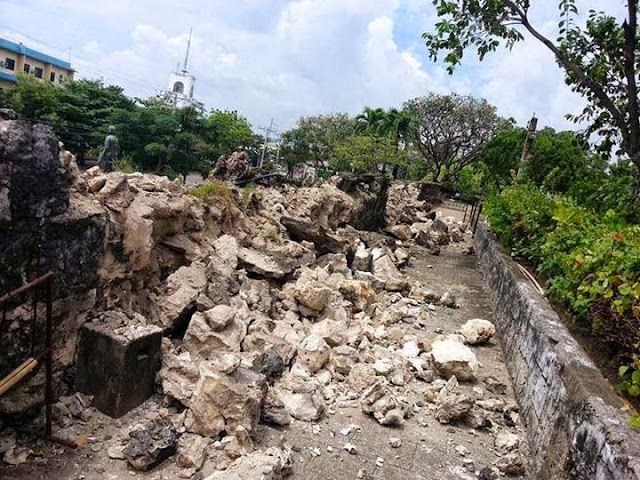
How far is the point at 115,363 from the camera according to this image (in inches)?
137

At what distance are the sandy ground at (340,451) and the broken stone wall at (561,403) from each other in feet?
1.30

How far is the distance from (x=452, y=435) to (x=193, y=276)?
9.21 ft

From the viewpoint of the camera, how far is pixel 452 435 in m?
3.94

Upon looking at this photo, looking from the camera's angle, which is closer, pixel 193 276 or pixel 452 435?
pixel 452 435

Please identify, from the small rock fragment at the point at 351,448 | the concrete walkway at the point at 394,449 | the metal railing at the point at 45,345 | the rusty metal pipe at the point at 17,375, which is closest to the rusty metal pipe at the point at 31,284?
the metal railing at the point at 45,345

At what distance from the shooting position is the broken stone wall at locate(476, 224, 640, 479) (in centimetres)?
243

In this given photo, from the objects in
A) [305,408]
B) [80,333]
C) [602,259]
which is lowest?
[305,408]

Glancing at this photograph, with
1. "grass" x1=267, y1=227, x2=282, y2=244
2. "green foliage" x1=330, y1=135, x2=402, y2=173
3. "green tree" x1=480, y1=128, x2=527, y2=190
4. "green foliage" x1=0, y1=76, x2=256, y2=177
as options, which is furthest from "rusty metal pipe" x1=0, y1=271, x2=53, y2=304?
"green foliage" x1=330, y1=135, x2=402, y2=173

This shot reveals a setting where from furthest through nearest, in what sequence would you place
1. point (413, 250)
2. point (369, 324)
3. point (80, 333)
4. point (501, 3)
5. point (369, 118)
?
1. point (369, 118)
2. point (413, 250)
3. point (501, 3)
4. point (369, 324)
5. point (80, 333)

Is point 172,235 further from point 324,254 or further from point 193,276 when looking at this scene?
point 324,254

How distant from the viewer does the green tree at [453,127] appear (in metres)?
30.3

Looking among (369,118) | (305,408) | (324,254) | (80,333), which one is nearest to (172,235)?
(80,333)

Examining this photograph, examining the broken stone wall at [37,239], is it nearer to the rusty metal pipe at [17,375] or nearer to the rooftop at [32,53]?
the rusty metal pipe at [17,375]

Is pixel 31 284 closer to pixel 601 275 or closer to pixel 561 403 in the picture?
pixel 561 403
